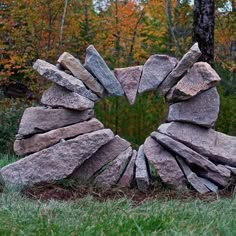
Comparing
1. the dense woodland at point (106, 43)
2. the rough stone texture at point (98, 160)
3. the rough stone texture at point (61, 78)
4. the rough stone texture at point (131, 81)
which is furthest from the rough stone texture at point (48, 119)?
the dense woodland at point (106, 43)

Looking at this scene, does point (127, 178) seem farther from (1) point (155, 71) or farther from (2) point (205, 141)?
(1) point (155, 71)

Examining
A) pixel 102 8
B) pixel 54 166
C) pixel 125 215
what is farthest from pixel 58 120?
pixel 102 8

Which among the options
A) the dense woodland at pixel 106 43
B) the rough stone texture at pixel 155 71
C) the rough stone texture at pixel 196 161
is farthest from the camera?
the dense woodland at pixel 106 43

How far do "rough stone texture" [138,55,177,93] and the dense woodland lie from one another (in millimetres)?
1324

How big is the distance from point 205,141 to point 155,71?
29.0 inches

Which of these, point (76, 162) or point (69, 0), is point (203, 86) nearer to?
point (76, 162)

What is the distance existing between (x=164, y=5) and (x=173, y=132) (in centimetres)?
627

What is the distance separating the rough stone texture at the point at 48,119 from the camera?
494 cm

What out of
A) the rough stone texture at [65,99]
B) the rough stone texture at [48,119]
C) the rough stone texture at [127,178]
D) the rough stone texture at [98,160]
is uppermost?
the rough stone texture at [65,99]

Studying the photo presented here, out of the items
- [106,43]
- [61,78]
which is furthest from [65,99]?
[106,43]

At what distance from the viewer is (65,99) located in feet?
16.2

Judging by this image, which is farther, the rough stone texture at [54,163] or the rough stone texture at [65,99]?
the rough stone texture at [65,99]

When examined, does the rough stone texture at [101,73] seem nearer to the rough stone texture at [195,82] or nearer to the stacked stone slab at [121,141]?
the stacked stone slab at [121,141]

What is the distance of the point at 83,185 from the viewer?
15.9ft
